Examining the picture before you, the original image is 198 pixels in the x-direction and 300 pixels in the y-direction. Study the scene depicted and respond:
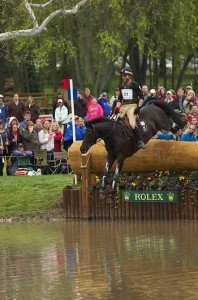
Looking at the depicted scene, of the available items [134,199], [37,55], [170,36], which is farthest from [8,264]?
[170,36]

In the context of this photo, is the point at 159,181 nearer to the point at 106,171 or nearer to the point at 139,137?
the point at 139,137

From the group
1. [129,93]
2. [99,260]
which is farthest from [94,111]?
[99,260]

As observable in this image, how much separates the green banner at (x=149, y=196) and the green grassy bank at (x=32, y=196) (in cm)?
179

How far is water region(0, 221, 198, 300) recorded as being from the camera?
49.0 feet

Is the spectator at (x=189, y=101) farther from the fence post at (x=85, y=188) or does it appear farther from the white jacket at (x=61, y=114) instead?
the fence post at (x=85, y=188)

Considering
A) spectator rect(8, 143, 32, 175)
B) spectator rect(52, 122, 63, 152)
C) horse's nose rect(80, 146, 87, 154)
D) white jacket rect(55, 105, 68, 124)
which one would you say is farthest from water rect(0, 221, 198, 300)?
white jacket rect(55, 105, 68, 124)

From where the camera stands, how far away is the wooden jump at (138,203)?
931 inches

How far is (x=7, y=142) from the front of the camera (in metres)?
30.8

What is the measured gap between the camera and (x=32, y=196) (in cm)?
2611

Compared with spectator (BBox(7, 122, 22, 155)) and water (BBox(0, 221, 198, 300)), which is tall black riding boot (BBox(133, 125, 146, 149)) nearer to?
water (BBox(0, 221, 198, 300))

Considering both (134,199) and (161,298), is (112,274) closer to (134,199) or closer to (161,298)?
(161,298)

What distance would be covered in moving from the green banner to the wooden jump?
5.4 inches

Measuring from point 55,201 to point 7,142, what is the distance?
18.4 ft

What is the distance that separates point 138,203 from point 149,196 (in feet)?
1.24
